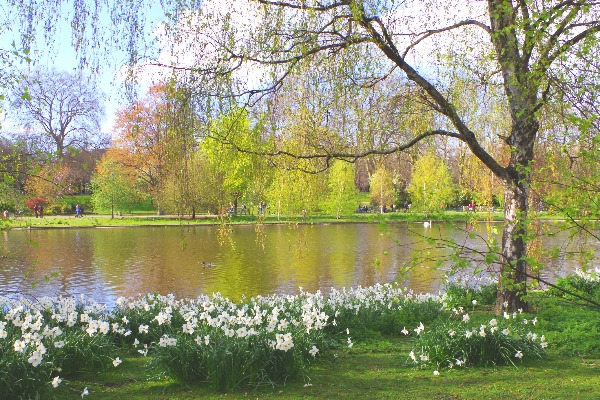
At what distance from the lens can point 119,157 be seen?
36906 millimetres

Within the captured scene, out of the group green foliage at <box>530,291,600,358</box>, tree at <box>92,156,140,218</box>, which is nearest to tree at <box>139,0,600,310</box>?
green foliage at <box>530,291,600,358</box>

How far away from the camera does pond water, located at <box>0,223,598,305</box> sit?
13727 millimetres

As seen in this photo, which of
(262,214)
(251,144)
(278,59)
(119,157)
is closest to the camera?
(278,59)

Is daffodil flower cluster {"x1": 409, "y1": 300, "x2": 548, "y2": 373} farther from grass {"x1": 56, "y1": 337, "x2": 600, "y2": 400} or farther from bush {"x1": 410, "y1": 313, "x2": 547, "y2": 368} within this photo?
grass {"x1": 56, "y1": 337, "x2": 600, "y2": 400}

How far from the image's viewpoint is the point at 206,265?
17906 mm

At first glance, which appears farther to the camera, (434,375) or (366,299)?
(366,299)

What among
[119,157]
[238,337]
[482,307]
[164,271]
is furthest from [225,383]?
[119,157]

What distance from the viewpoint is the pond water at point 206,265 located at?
1373 centimetres

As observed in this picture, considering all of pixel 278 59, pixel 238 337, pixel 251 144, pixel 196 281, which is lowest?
pixel 196 281

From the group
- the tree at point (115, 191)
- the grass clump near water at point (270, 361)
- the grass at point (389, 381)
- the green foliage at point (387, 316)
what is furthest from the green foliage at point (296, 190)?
the tree at point (115, 191)

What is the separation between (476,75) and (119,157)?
106 ft

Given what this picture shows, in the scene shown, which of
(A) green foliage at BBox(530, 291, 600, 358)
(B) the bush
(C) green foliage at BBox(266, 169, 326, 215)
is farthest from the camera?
(C) green foliage at BBox(266, 169, 326, 215)

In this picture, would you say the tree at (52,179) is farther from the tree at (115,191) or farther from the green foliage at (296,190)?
the tree at (115,191)

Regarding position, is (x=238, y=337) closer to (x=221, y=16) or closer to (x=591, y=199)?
(x=591, y=199)
